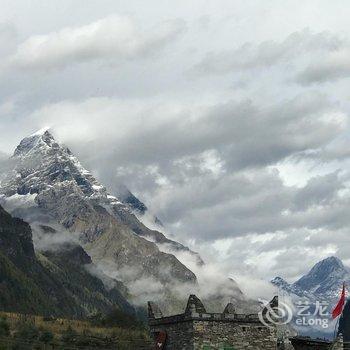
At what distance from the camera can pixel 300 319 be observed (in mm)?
86875

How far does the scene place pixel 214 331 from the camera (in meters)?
78.2

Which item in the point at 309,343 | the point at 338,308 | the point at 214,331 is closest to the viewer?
the point at 338,308

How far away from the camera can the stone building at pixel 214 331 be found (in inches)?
3056

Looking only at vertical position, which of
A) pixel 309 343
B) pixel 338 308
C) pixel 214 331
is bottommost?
pixel 309 343

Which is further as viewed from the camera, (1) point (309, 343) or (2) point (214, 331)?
(1) point (309, 343)

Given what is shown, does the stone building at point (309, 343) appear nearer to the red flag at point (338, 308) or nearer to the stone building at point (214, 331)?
the stone building at point (214, 331)

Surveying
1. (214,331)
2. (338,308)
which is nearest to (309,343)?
(338,308)

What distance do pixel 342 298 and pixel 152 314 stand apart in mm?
23547

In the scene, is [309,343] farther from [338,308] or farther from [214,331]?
[214,331]

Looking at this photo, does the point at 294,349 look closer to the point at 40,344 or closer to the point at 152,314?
the point at 152,314

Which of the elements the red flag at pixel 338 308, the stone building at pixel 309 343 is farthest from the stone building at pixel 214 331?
the red flag at pixel 338 308

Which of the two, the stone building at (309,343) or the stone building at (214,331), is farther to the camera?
the stone building at (309,343)

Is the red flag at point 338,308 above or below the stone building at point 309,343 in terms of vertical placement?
above

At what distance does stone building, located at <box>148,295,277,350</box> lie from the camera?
3056 inches
